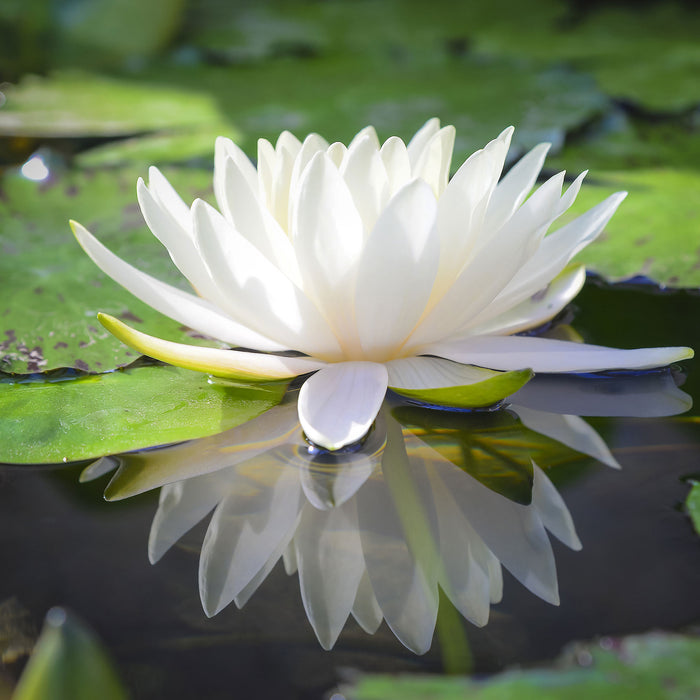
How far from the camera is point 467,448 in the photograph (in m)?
0.79

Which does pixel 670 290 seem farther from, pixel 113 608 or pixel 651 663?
pixel 113 608

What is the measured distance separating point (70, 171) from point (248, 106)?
0.67 m

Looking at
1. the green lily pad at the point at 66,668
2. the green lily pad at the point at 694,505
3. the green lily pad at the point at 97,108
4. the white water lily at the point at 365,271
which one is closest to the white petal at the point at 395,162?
the white water lily at the point at 365,271

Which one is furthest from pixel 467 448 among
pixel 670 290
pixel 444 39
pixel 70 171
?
pixel 444 39

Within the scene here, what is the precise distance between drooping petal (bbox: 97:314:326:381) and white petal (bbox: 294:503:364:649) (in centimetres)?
21

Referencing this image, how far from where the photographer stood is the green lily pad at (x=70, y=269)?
96cm

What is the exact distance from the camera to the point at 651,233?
1220 millimetres

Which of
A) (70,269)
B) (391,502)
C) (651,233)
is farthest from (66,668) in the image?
(651,233)

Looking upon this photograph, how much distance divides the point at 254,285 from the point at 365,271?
0.13 m

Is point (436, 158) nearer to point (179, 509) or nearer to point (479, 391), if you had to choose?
point (479, 391)

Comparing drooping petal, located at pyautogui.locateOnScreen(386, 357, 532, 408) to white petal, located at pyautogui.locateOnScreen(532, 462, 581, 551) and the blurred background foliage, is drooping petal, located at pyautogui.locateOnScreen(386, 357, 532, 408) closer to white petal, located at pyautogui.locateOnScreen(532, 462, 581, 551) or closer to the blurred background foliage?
white petal, located at pyautogui.locateOnScreen(532, 462, 581, 551)

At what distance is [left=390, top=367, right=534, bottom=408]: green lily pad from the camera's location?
73 centimetres

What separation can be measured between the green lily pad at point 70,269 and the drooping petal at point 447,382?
0.32 m

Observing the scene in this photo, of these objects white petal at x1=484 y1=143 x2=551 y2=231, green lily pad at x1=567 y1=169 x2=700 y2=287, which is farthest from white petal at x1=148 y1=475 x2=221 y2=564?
green lily pad at x1=567 y1=169 x2=700 y2=287
